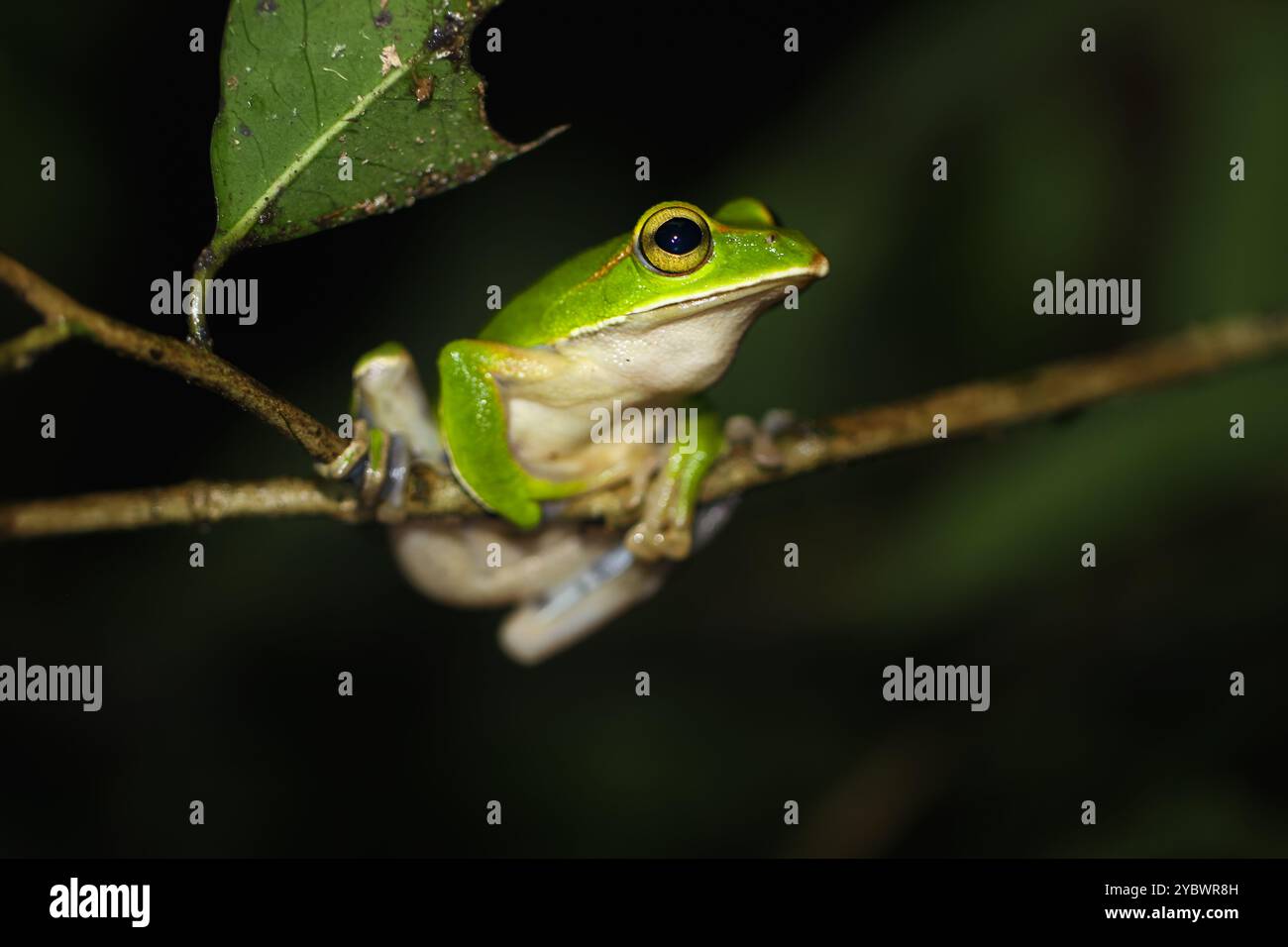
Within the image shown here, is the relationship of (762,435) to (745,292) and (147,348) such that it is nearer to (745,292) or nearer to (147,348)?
(745,292)

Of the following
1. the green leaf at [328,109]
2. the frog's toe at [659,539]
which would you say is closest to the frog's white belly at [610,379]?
the frog's toe at [659,539]

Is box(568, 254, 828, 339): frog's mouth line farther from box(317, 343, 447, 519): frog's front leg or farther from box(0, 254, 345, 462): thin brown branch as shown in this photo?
box(0, 254, 345, 462): thin brown branch

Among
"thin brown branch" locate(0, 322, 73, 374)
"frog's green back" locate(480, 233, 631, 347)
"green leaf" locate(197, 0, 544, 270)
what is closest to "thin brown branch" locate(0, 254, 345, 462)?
"thin brown branch" locate(0, 322, 73, 374)

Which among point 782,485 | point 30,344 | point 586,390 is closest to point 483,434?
point 586,390

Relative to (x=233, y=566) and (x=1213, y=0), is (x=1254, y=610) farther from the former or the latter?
(x=233, y=566)

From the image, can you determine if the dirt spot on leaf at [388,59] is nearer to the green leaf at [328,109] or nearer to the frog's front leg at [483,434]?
the green leaf at [328,109]
